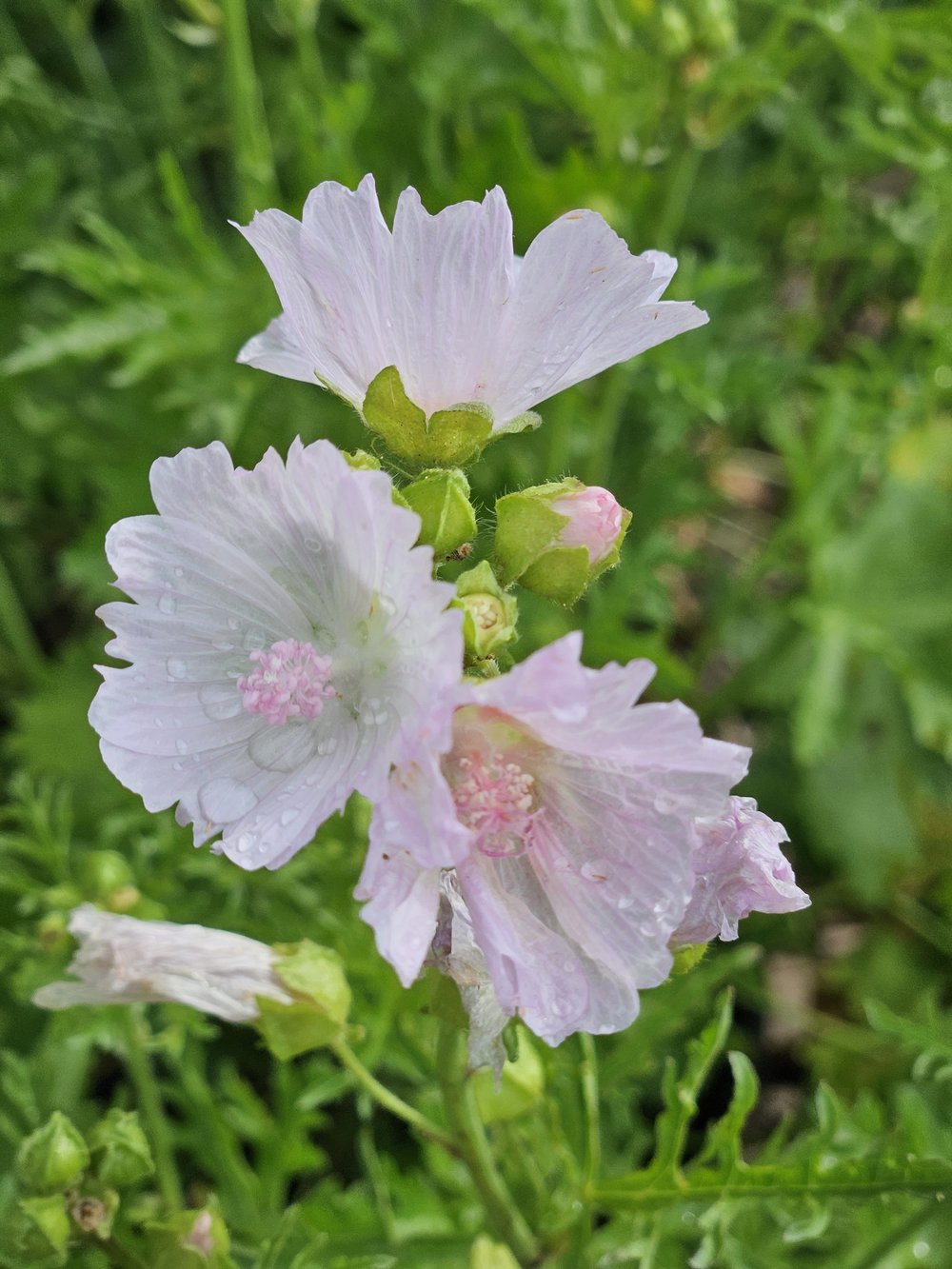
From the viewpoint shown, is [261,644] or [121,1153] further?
[121,1153]

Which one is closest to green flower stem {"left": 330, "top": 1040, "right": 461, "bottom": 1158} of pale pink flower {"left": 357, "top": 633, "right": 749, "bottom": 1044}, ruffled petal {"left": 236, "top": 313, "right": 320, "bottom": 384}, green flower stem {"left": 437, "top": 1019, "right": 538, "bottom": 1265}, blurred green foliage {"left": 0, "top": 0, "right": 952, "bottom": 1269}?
green flower stem {"left": 437, "top": 1019, "right": 538, "bottom": 1265}

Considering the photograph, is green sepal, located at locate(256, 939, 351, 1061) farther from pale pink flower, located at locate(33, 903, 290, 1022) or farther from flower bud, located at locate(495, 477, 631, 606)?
flower bud, located at locate(495, 477, 631, 606)

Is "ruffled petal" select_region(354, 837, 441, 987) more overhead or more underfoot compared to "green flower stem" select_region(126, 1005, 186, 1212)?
more overhead

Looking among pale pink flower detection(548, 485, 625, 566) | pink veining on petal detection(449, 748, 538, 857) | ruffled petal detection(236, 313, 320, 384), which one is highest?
ruffled petal detection(236, 313, 320, 384)

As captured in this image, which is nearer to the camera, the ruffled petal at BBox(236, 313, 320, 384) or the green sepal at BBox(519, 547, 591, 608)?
the green sepal at BBox(519, 547, 591, 608)

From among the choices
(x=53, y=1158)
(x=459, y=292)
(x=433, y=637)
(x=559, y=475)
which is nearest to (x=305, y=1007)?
(x=53, y=1158)

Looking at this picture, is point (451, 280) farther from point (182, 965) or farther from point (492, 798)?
point (182, 965)

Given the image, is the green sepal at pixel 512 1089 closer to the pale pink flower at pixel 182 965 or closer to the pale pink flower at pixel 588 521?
the pale pink flower at pixel 182 965

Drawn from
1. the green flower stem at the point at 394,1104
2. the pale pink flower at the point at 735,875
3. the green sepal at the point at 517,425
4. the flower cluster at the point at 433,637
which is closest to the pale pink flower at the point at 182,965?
the green flower stem at the point at 394,1104
